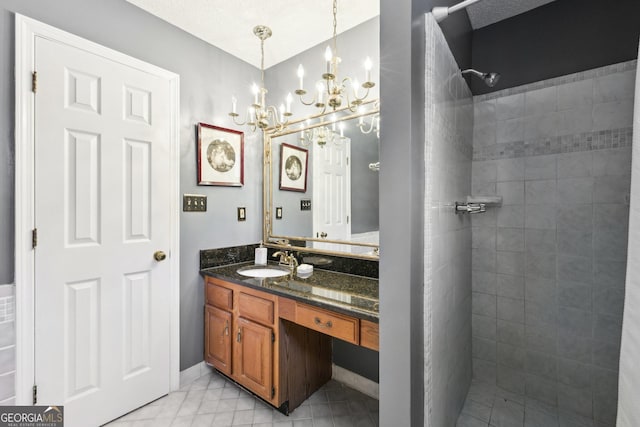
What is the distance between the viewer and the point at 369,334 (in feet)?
4.36

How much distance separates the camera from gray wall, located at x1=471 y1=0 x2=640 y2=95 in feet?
5.07

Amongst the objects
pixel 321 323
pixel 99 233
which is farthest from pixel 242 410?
pixel 99 233

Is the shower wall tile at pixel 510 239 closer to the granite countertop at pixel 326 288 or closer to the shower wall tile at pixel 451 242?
the shower wall tile at pixel 451 242

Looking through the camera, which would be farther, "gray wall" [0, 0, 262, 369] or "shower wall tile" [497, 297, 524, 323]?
"shower wall tile" [497, 297, 524, 323]

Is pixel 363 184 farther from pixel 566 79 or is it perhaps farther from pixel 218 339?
pixel 218 339

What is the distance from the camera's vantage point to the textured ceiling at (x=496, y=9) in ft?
5.74

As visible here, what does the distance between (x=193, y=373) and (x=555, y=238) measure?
2636 mm

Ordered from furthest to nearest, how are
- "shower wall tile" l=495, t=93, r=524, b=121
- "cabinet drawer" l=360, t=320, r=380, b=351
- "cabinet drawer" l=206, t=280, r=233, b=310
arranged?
"cabinet drawer" l=206, t=280, r=233, b=310 < "shower wall tile" l=495, t=93, r=524, b=121 < "cabinet drawer" l=360, t=320, r=380, b=351

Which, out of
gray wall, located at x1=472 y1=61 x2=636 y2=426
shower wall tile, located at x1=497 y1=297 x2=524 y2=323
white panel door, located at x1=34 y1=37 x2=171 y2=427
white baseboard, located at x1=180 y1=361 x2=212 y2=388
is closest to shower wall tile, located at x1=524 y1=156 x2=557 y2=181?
gray wall, located at x1=472 y1=61 x2=636 y2=426

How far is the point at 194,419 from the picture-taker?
1.69 metres

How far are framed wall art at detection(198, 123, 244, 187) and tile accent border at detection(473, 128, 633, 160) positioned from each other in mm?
1835

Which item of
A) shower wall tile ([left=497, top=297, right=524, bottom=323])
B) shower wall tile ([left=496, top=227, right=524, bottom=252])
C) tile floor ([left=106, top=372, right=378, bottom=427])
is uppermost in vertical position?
shower wall tile ([left=496, top=227, right=524, bottom=252])

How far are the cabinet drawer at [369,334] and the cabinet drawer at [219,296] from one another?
101 cm

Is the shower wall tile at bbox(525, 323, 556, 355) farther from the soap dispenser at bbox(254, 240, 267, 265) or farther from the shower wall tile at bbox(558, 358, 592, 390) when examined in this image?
the soap dispenser at bbox(254, 240, 267, 265)
